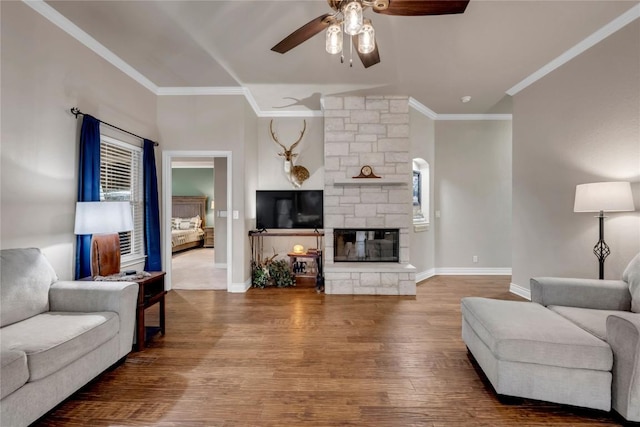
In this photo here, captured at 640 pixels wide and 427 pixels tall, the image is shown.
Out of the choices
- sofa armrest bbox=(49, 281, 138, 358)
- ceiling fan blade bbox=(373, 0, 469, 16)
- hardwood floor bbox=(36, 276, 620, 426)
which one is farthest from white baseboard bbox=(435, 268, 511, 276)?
sofa armrest bbox=(49, 281, 138, 358)

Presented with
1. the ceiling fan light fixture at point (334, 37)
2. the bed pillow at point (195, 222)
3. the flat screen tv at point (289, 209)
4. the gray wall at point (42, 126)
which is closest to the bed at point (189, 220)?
the bed pillow at point (195, 222)

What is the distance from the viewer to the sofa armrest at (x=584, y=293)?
2.17 meters

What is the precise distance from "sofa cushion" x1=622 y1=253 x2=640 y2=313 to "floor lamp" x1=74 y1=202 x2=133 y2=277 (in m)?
3.94

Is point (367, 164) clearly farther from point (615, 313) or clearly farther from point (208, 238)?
point (208, 238)

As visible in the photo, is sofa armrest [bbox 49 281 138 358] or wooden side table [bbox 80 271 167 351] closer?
sofa armrest [bbox 49 281 138 358]

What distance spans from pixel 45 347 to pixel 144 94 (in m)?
3.42

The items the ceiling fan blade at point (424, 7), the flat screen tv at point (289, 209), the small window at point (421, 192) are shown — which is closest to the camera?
the ceiling fan blade at point (424, 7)

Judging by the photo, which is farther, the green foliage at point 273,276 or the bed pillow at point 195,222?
the bed pillow at point 195,222

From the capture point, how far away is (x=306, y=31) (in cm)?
211

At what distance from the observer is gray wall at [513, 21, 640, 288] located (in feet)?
8.89

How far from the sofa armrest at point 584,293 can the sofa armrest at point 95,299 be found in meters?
3.32

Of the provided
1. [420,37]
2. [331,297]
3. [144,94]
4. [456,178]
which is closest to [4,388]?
[331,297]

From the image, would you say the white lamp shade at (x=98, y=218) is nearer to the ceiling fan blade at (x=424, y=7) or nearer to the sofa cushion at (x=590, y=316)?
the ceiling fan blade at (x=424, y=7)

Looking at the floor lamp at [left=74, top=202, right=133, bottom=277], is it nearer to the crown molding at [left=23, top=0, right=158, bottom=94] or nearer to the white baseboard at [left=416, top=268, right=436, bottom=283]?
the crown molding at [left=23, top=0, right=158, bottom=94]
